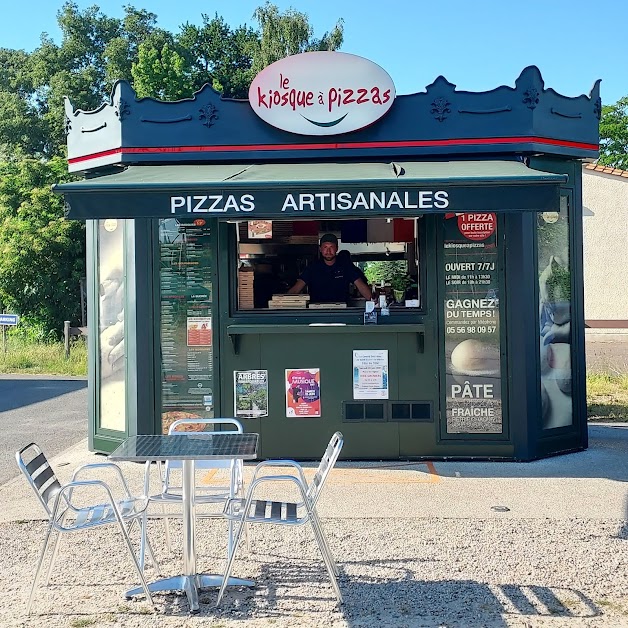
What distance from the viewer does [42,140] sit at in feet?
141

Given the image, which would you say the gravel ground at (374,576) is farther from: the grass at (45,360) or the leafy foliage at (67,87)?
the leafy foliage at (67,87)

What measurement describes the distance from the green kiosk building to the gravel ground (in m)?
1.98

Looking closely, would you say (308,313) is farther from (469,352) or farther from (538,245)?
(538,245)

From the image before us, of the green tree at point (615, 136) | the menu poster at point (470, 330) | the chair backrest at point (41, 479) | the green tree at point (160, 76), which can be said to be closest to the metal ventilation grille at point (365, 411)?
the menu poster at point (470, 330)

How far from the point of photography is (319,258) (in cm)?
838

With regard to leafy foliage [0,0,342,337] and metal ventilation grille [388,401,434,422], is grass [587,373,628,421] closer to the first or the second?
metal ventilation grille [388,401,434,422]

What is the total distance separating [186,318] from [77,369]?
10.5 metres

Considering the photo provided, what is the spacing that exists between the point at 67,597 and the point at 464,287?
4.55 m

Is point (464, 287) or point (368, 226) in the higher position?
point (368, 226)

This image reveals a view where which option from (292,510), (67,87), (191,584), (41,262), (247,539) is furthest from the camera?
(67,87)

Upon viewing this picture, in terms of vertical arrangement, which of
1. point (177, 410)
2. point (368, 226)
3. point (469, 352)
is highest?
point (368, 226)

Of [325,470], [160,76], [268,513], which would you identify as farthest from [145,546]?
[160,76]

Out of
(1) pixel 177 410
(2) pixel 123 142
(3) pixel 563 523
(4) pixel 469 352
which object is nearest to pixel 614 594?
(3) pixel 563 523

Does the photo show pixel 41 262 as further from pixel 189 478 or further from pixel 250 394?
pixel 189 478
